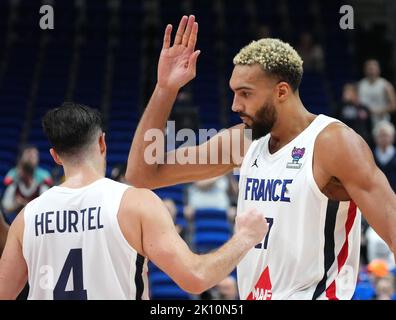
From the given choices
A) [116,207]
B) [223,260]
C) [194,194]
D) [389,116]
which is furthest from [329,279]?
[389,116]

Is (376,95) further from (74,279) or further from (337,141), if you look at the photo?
(74,279)

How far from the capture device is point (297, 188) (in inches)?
149

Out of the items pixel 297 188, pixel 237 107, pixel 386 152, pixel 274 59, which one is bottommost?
pixel 297 188

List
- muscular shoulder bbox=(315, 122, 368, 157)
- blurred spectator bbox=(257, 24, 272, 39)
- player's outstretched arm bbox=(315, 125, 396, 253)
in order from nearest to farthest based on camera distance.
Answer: player's outstretched arm bbox=(315, 125, 396, 253)
muscular shoulder bbox=(315, 122, 368, 157)
blurred spectator bbox=(257, 24, 272, 39)

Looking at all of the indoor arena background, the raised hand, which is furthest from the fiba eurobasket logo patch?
the indoor arena background

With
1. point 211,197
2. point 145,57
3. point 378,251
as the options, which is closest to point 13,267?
point 378,251

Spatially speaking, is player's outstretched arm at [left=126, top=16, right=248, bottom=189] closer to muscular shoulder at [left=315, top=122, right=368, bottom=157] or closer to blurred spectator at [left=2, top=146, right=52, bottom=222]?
muscular shoulder at [left=315, top=122, right=368, bottom=157]

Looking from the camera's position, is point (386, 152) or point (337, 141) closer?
point (337, 141)

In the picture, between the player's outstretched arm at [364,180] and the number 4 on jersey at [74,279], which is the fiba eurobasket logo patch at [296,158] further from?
the number 4 on jersey at [74,279]

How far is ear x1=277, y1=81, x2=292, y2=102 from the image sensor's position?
3.97 m

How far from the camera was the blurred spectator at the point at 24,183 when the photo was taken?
8992 mm

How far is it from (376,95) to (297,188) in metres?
8.31
